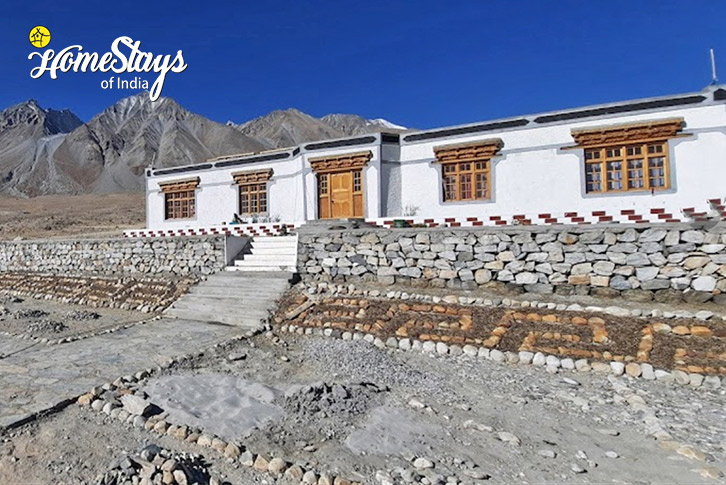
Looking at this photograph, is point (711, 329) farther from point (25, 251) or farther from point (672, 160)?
point (25, 251)

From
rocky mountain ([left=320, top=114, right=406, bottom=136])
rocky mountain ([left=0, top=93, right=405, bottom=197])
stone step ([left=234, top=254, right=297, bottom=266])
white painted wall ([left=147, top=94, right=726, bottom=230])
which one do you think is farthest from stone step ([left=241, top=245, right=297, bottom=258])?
rocky mountain ([left=320, top=114, right=406, bottom=136])

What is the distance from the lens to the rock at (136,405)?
458cm

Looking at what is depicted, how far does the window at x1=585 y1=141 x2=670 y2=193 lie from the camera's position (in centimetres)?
1270

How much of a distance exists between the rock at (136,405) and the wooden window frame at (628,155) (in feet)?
43.6

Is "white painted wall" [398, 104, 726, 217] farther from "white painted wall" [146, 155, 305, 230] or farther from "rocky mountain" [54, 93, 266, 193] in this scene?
"rocky mountain" [54, 93, 266, 193]

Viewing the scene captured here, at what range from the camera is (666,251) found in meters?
7.14

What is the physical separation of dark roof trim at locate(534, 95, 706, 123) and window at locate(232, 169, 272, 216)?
1119 cm

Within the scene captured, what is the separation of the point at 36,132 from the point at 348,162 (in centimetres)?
11149

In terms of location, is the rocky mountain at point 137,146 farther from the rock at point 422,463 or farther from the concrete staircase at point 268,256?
the rock at point 422,463

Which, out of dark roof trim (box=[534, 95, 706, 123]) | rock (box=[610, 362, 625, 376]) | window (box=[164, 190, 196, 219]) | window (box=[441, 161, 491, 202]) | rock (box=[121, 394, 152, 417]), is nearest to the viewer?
rock (box=[121, 394, 152, 417])

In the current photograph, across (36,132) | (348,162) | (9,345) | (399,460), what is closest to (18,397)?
(9,345)

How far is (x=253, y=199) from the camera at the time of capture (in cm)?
1928

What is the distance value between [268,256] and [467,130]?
8.09 m

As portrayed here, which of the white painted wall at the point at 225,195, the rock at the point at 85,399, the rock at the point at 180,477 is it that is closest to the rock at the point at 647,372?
the rock at the point at 180,477
